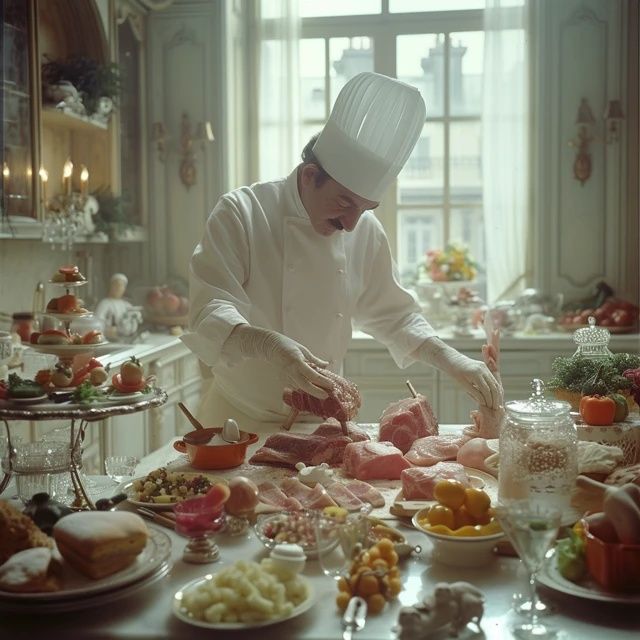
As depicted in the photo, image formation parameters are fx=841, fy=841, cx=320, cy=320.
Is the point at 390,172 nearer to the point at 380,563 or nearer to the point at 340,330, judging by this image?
the point at 340,330

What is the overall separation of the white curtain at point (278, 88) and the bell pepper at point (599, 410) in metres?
3.54

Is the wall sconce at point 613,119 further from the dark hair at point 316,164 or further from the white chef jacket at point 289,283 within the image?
the dark hair at point 316,164

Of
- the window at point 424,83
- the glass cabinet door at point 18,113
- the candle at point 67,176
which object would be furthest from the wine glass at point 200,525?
the window at point 424,83

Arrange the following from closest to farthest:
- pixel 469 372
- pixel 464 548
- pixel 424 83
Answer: pixel 464 548 < pixel 469 372 < pixel 424 83

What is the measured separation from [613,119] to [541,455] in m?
3.85

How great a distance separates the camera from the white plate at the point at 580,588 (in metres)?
1.27

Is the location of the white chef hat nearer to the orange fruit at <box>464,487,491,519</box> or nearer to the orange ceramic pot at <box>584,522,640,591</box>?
the orange fruit at <box>464,487,491,519</box>

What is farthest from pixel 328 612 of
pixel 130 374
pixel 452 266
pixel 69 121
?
pixel 452 266

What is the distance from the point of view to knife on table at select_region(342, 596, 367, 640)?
1.20 metres

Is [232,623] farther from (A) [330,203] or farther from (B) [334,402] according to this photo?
(A) [330,203]

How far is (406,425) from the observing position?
86.6 inches

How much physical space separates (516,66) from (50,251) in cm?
289

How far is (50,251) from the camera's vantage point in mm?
4105

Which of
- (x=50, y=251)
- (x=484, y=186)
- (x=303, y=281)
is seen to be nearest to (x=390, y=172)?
(x=303, y=281)
